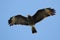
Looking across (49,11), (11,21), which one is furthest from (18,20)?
(49,11)

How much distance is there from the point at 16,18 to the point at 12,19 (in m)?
0.18

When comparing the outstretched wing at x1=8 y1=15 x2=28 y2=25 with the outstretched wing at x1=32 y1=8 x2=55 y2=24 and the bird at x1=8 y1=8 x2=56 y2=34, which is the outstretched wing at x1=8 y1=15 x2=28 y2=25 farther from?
the outstretched wing at x1=32 y1=8 x2=55 y2=24

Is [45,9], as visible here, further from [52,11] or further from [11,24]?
[11,24]

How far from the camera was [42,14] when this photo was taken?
394 inches

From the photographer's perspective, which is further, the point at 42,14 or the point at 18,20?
the point at 18,20

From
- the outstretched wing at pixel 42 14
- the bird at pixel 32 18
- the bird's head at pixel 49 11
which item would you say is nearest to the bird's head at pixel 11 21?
the bird at pixel 32 18

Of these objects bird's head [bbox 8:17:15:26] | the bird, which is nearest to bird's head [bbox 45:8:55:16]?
the bird

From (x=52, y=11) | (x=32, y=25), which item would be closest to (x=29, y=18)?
(x=32, y=25)

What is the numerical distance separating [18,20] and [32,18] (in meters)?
0.70

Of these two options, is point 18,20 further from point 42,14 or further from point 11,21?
point 42,14

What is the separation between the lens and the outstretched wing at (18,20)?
997cm

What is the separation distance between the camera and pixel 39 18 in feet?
32.8

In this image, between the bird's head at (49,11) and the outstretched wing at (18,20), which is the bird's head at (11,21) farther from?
the bird's head at (49,11)

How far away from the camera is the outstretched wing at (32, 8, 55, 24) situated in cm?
981
